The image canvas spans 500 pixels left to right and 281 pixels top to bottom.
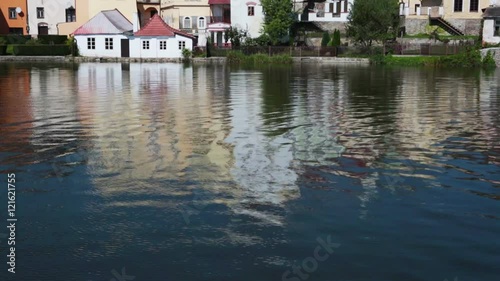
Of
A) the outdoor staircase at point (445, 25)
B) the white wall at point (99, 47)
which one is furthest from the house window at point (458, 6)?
the white wall at point (99, 47)

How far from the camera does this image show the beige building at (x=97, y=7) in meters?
81.7

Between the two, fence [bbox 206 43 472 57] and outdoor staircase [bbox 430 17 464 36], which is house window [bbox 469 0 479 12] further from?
fence [bbox 206 43 472 57]

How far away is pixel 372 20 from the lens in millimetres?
68188

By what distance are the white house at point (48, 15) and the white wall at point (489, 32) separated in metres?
48.3

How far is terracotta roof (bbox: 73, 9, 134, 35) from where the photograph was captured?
72.4 m

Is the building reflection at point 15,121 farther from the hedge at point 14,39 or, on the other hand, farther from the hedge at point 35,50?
the hedge at point 14,39

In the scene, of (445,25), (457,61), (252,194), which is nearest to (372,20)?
(445,25)

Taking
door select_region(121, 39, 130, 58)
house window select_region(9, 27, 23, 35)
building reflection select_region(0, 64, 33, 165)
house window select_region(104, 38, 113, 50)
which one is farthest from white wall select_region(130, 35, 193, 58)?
building reflection select_region(0, 64, 33, 165)

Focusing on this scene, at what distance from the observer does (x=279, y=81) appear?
3912 centimetres

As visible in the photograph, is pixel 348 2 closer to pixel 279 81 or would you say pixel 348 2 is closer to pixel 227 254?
pixel 279 81

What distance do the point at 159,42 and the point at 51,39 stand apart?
1393 centimetres

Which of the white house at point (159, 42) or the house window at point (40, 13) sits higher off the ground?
A: the house window at point (40, 13)

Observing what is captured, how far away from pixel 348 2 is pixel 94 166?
68.9 m

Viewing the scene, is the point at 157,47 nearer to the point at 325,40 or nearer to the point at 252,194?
the point at 325,40
